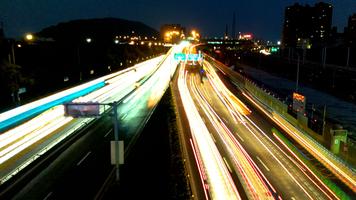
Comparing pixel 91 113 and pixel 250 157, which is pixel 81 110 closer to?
pixel 91 113

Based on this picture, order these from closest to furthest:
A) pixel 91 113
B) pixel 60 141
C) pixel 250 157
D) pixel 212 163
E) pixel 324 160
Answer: pixel 91 113
pixel 212 163
pixel 324 160
pixel 250 157
pixel 60 141

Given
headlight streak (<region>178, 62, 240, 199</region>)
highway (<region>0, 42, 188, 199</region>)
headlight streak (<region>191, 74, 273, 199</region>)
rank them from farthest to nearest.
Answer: highway (<region>0, 42, 188, 199</region>) < headlight streak (<region>191, 74, 273, 199</region>) < headlight streak (<region>178, 62, 240, 199</region>)

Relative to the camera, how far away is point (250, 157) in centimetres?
2814

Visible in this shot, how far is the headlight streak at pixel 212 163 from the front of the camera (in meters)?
21.3

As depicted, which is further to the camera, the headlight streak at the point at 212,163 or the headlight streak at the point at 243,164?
the headlight streak at the point at 243,164

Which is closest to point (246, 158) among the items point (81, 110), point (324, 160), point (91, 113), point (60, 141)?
→ point (324, 160)

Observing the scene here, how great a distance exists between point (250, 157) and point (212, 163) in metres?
3.58

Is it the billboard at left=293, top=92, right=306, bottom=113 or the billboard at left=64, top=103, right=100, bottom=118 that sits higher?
the billboard at left=64, top=103, right=100, bottom=118

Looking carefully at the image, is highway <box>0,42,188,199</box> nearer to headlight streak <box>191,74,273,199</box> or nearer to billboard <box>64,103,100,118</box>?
billboard <box>64,103,100,118</box>

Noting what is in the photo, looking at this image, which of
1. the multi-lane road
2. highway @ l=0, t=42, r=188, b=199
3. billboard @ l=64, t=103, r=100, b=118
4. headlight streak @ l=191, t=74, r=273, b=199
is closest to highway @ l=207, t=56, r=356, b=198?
the multi-lane road

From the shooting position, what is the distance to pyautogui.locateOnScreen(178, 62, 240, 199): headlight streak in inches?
837

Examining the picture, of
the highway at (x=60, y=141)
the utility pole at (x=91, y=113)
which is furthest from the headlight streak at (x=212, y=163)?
the utility pole at (x=91, y=113)

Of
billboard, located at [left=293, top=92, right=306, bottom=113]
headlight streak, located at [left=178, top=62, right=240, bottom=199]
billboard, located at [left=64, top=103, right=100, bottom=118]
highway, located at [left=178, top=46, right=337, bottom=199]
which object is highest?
billboard, located at [left=64, top=103, right=100, bottom=118]

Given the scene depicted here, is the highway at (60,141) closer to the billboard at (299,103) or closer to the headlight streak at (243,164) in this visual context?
the headlight streak at (243,164)
